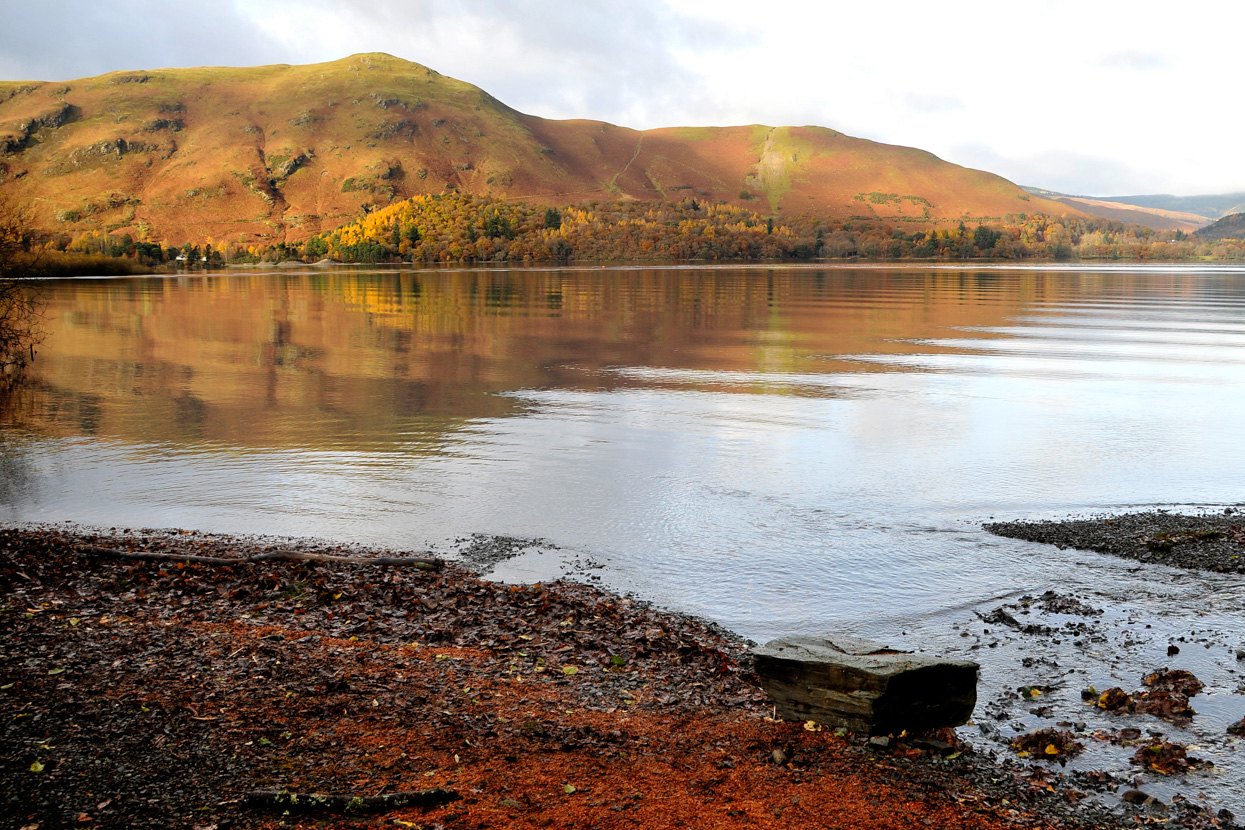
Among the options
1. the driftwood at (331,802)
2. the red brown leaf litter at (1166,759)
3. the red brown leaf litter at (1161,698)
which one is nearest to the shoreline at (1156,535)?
the red brown leaf litter at (1161,698)

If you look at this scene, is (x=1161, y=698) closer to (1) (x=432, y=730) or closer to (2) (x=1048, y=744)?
(2) (x=1048, y=744)

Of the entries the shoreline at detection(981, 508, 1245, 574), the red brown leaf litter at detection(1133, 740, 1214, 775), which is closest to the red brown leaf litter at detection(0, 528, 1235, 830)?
the red brown leaf litter at detection(1133, 740, 1214, 775)

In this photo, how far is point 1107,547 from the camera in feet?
38.2

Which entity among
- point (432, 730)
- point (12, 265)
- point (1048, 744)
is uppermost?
point (12, 265)

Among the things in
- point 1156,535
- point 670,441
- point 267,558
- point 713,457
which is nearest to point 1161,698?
point 1156,535

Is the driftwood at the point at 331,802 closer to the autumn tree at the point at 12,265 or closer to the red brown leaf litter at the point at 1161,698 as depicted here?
the red brown leaf litter at the point at 1161,698

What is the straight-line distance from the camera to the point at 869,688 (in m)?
6.55

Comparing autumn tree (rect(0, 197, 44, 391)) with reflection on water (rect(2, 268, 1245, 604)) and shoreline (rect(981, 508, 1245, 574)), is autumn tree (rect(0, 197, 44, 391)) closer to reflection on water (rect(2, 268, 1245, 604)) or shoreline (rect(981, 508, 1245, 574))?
reflection on water (rect(2, 268, 1245, 604))

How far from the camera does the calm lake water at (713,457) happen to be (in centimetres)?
1056

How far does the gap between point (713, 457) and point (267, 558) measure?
885 cm

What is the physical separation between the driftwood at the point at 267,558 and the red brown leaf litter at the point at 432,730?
118 cm

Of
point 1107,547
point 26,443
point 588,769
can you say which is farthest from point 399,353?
point 588,769

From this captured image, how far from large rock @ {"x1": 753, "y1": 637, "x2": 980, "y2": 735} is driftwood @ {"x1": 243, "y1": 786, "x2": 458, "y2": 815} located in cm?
276

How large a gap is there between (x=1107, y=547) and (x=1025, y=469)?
4.88 m
